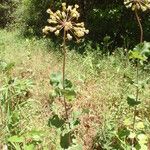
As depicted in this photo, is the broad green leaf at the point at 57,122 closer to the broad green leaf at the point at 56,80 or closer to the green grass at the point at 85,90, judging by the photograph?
the broad green leaf at the point at 56,80

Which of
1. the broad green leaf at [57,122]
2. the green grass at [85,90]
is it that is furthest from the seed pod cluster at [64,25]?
the green grass at [85,90]

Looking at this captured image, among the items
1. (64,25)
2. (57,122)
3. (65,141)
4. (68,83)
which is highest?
(64,25)

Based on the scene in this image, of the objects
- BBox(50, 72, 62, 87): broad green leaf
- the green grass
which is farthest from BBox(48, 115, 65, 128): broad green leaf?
the green grass

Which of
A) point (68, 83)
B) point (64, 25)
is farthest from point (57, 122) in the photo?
point (64, 25)

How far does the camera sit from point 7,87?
5.93 m

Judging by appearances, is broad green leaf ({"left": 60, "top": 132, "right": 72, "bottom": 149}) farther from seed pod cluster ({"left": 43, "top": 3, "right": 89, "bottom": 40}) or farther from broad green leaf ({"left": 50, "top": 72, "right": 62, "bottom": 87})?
seed pod cluster ({"left": 43, "top": 3, "right": 89, "bottom": 40})

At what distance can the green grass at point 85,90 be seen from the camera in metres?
5.37

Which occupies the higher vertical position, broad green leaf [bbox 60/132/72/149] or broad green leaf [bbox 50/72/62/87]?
broad green leaf [bbox 50/72/62/87]

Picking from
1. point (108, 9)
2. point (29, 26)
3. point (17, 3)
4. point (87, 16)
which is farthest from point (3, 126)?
point (17, 3)

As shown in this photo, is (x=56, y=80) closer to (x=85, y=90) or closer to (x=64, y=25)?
(x=64, y=25)

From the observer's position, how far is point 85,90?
23.2 feet

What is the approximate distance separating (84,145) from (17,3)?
1537 centimetres

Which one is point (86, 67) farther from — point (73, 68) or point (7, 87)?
point (7, 87)

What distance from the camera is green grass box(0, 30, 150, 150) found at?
537 cm
